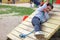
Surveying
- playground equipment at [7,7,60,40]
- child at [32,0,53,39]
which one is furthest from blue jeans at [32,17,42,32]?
playground equipment at [7,7,60,40]

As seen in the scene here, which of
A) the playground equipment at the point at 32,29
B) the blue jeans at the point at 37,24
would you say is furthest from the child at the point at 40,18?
the playground equipment at the point at 32,29

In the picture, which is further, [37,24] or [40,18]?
[40,18]

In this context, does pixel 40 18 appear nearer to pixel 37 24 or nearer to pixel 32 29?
pixel 37 24

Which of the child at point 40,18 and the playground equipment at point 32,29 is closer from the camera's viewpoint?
the playground equipment at point 32,29

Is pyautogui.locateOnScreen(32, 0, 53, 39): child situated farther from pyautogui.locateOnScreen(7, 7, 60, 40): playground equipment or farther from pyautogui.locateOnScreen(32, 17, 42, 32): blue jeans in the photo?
pyautogui.locateOnScreen(7, 7, 60, 40): playground equipment

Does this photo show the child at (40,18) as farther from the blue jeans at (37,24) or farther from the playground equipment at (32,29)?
Result: the playground equipment at (32,29)

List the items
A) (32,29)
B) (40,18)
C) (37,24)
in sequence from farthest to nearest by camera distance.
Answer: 1. (32,29)
2. (40,18)
3. (37,24)

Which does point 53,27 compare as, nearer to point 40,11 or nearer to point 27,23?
point 40,11

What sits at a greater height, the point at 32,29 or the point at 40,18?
the point at 40,18

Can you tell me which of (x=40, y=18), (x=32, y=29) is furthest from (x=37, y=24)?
(x=32, y=29)

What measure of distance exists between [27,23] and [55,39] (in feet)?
2.98

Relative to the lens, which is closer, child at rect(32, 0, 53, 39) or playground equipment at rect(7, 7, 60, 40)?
playground equipment at rect(7, 7, 60, 40)

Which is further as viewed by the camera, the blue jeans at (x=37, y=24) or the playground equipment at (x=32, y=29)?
the blue jeans at (x=37, y=24)

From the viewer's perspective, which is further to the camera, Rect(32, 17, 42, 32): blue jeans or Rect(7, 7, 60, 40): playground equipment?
Rect(32, 17, 42, 32): blue jeans
